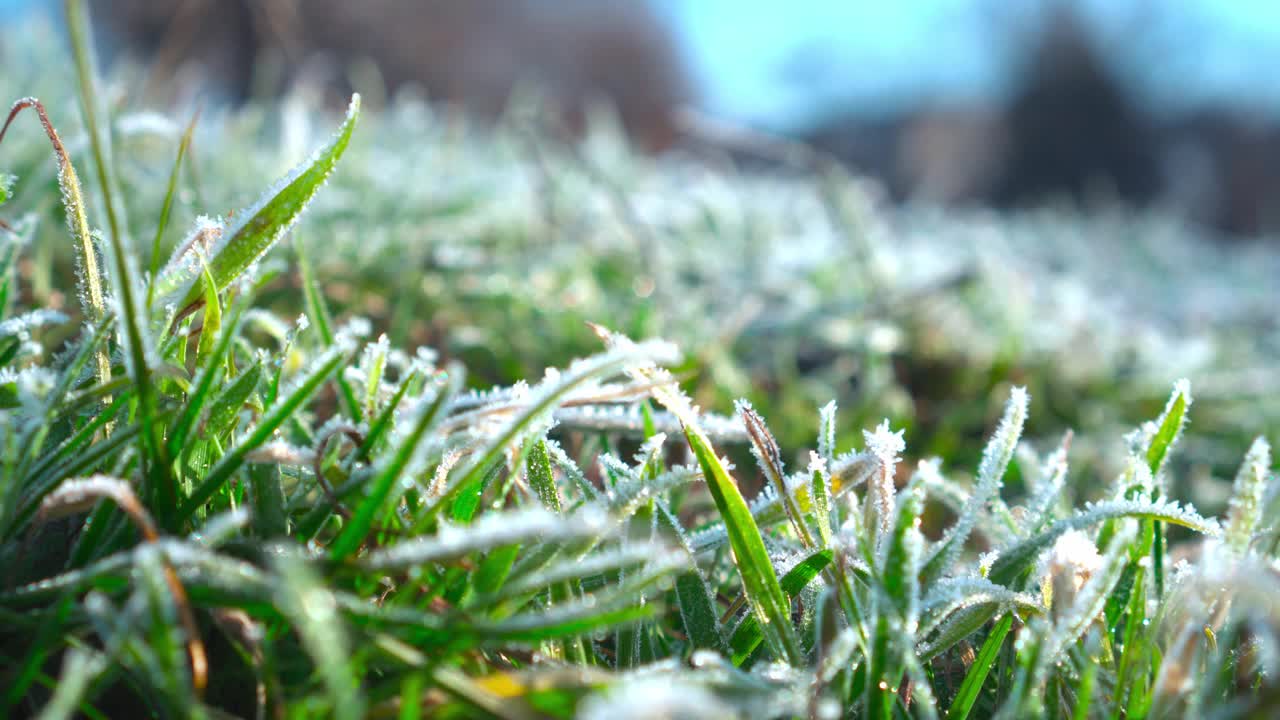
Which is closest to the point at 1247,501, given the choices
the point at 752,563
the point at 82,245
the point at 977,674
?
the point at 977,674

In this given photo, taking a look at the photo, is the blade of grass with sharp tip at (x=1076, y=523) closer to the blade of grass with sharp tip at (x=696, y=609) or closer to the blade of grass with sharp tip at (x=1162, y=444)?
the blade of grass with sharp tip at (x=1162, y=444)

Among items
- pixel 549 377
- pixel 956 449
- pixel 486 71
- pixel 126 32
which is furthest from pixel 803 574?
pixel 486 71

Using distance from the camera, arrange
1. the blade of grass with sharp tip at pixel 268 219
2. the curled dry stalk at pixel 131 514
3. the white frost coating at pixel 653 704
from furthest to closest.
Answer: the blade of grass with sharp tip at pixel 268 219, the curled dry stalk at pixel 131 514, the white frost coating at pixel 653 704

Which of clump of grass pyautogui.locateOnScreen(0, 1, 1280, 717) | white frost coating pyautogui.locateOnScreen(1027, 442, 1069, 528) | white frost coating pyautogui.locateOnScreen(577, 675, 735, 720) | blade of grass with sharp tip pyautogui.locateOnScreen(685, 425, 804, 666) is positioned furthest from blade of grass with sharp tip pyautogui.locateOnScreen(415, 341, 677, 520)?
white frost coating pyautogui.locateOnScreen(1027, 442, 1069, 528)

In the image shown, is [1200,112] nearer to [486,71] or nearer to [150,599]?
[486,71]

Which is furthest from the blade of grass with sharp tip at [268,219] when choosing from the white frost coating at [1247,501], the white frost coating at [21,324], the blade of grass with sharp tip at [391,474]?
the white frost coating at [1247,501]

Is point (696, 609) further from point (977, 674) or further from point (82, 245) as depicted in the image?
point (82, 245)
